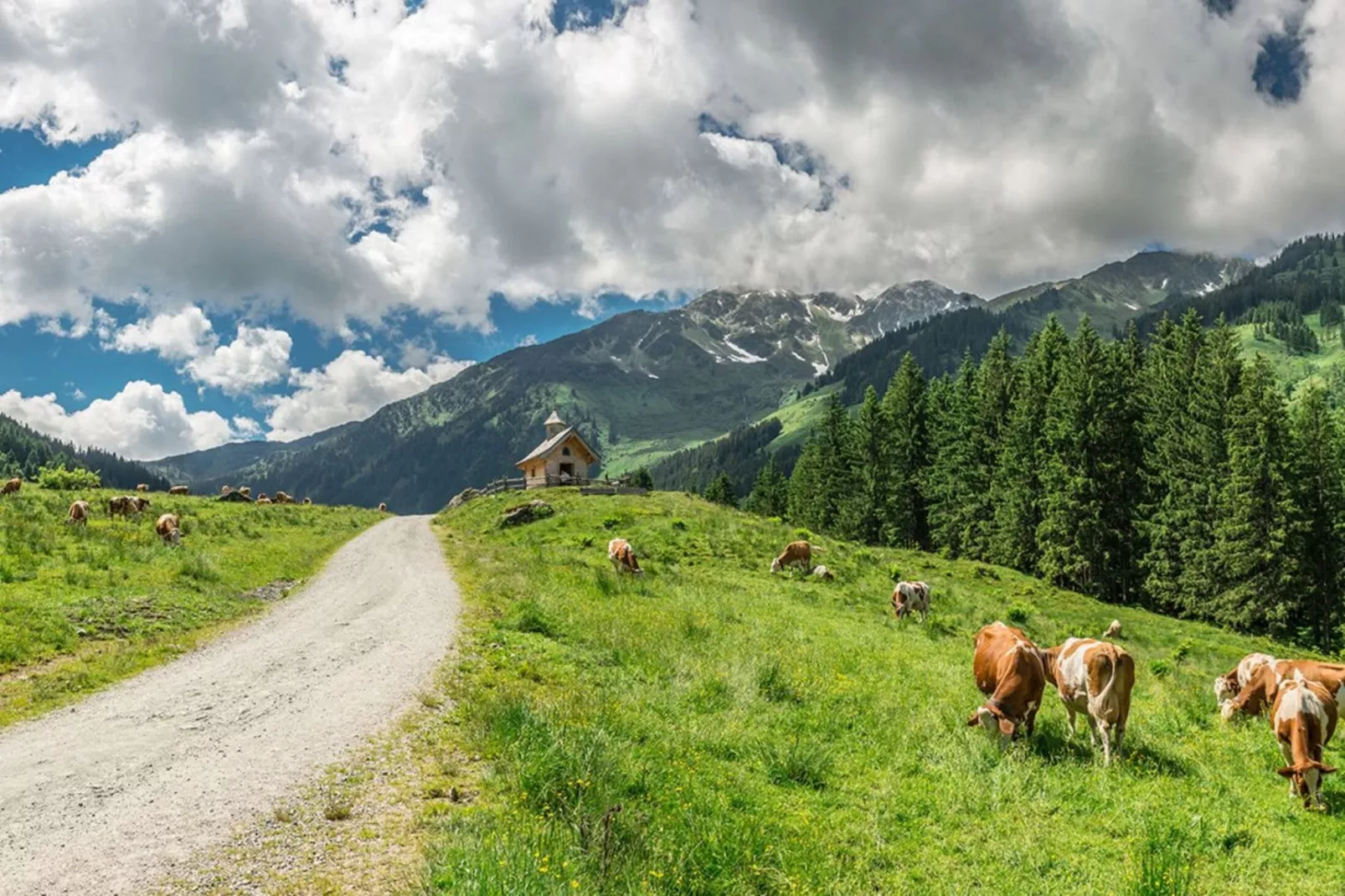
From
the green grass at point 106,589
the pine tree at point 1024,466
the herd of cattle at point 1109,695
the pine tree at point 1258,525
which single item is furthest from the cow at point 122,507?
the pine tree at point 1258,525

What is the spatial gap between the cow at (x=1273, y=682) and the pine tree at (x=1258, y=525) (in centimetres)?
3352

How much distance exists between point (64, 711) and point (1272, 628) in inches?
2222

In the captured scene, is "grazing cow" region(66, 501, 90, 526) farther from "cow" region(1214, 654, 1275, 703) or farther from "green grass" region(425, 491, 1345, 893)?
"cow" region(1214, 654, 1275, 703)

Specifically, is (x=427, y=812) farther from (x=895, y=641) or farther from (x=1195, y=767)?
(x=895, y=641)

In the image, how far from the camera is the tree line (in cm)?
4319

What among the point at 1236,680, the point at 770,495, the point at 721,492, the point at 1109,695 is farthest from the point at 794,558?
the point at 721,492

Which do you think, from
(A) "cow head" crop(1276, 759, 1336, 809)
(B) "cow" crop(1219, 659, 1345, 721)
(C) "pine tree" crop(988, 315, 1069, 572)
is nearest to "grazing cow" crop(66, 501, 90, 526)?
(A) "cow head" crop(1276, 759, 1336, 809)

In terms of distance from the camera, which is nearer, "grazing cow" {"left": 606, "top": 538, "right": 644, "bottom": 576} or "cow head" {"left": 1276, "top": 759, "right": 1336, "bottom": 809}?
"cow head" {"left": 1276, "top": 759, "right": 1336, "bottom": 809}

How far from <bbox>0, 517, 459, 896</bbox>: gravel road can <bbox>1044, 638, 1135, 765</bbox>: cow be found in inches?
499

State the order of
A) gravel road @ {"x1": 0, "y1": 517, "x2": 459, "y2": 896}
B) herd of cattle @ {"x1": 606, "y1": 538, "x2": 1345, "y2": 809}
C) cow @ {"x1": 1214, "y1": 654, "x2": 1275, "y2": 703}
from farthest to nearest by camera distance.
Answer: cow @ {"x1": 1214, "y1": 654, "x2": 1275, "y2": 703}
herd of cattle @ {"x1": 606, "y1": 538, "x2": 1345, "y2": 809}
gravel road @ {"x1": 0, "y1": 517, "x2": 459, "y2": 896}

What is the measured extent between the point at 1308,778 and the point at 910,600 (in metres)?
18.3

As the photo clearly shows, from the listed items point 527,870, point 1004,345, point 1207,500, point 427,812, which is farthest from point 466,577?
point 1004,345

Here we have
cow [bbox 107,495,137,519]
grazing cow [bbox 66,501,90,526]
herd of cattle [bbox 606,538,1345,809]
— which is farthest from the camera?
cow [bbox 107,495,137,519]

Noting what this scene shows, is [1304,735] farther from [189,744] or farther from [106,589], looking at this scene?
[106,589]
